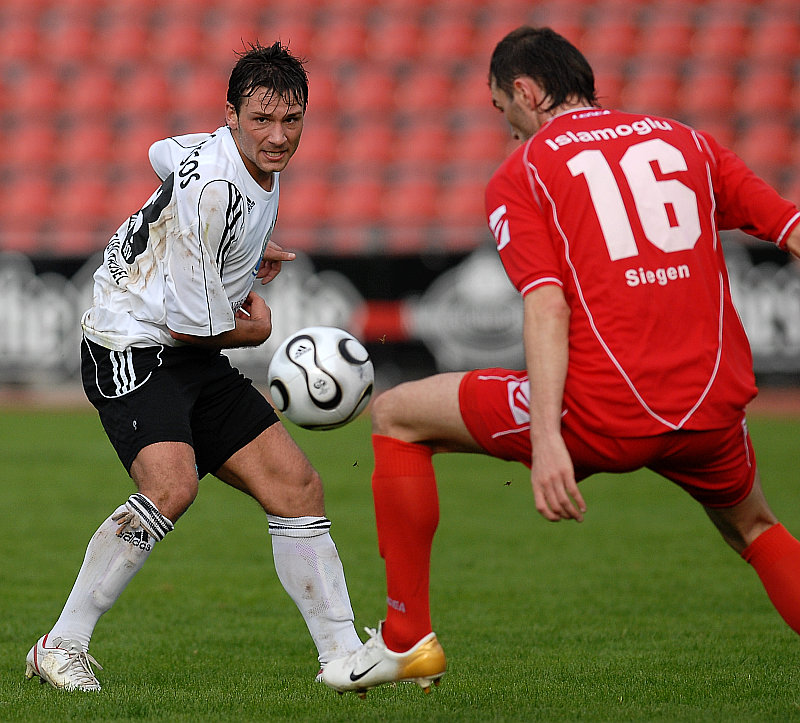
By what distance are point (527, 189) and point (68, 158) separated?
15261mm

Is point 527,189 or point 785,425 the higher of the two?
point 527,189

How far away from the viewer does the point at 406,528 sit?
138 inches

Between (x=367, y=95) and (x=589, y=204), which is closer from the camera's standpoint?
(x=589, y=204)

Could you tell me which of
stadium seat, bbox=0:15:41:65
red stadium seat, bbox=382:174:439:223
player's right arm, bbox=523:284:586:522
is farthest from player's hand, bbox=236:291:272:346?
stadium seat, bbox=0:15:41:65

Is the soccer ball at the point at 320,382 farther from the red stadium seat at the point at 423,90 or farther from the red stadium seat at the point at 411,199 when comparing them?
the red stadium seat at the point at 423,90

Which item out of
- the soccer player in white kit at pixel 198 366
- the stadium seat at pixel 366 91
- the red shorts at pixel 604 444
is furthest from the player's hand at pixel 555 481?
the stadium seat at pixel 366 91

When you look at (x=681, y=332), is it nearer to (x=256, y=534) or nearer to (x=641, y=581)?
(x=641, y=581)

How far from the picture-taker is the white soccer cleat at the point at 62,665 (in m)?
4.17

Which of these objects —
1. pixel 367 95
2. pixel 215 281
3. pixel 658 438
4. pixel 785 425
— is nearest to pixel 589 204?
pixel 658 438

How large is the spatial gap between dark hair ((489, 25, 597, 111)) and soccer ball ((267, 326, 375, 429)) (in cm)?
142

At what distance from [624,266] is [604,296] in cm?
9

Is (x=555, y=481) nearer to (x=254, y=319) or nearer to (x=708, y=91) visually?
(x=254, y=319)

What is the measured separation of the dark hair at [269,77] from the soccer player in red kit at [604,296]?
37.2 inches

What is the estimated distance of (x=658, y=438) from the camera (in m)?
3.23
